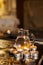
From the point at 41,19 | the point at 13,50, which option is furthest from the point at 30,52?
the point at 41,19

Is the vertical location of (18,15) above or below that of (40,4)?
below

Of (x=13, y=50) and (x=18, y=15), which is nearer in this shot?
(x=13, y=50)

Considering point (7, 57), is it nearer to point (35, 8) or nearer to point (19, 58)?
point (19, 58)

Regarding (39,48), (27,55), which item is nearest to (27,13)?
(39,48)

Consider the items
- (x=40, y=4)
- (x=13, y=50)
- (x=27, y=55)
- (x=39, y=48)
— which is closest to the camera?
(x=27, y=55)

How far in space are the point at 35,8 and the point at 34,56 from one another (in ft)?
8.68

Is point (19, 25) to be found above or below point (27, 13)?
below

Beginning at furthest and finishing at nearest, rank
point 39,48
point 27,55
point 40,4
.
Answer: point 40,4 → point 39,48 → point 27,55

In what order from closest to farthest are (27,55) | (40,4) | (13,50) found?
(27,55) < (13,50) < (40,4)

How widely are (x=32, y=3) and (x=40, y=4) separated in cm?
19

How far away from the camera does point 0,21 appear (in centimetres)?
393

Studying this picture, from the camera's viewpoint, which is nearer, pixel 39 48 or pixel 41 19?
pixel 39 48

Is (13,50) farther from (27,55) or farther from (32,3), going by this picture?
(32,3)

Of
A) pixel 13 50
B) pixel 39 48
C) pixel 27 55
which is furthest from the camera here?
pixel 39 48
